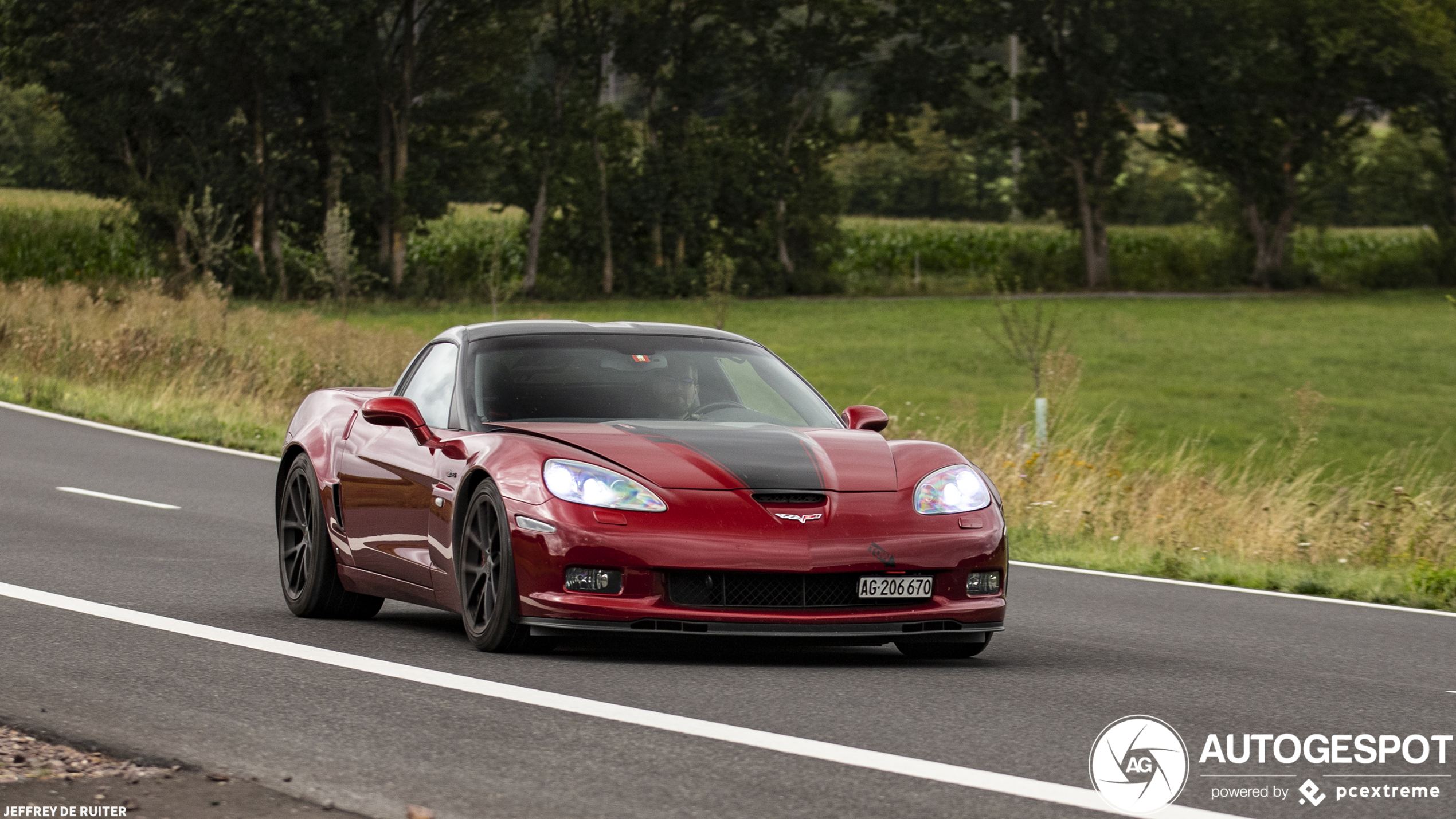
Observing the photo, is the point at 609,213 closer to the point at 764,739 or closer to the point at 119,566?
the point at 119,566

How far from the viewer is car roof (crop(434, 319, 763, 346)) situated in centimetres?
828

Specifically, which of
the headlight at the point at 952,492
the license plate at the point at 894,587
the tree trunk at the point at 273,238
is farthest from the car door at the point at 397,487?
the tree trunk at the point at 273,238

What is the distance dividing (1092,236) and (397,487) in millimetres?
59781

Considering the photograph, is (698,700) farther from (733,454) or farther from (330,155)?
(330,155)

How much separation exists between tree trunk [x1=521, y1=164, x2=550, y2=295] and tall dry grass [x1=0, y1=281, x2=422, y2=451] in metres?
28.7

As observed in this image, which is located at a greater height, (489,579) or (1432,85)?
(1432,85)

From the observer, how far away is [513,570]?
6.94 m

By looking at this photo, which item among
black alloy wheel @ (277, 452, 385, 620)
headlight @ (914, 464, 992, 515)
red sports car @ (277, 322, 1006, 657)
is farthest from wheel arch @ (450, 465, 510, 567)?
headlight @ (914, 464, 992, 515)

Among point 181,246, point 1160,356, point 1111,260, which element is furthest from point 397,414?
point 1111,260

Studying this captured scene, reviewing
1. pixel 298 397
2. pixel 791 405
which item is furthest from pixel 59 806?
pixel 298 397

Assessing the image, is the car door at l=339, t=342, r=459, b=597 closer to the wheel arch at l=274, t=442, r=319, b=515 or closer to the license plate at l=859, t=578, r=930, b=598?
the wheel arch at l=274, t=442, r=319, b=515

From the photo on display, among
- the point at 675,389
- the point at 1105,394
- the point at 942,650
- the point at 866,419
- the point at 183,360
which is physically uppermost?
the point at 675,389

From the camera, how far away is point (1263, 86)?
63812mm

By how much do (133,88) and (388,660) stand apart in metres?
46.9
